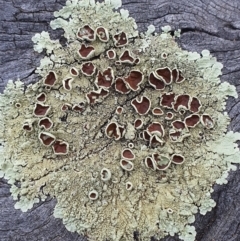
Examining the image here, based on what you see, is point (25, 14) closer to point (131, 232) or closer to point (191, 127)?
point (191, 127)

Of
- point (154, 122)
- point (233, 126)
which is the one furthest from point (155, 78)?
point (233, 126)

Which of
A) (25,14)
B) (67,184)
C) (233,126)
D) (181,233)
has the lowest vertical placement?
(181,233)

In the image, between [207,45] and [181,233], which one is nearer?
[181,233]

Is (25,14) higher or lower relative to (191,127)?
higher

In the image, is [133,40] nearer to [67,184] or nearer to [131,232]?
[67,184]

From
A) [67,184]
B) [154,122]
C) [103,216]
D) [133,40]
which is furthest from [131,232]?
[133,40]

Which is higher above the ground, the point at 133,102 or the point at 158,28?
the point at 158,28
